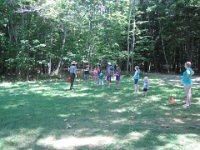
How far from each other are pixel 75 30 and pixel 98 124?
61.1 feet

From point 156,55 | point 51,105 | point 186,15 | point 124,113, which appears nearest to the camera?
point 124,113

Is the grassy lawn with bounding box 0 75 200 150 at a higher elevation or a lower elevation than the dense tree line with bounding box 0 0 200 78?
lower

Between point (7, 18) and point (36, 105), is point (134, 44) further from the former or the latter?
point (36, 105)

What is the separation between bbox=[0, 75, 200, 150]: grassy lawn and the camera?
557cm

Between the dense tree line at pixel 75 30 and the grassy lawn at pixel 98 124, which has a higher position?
the dense tree line at pixel 75 30

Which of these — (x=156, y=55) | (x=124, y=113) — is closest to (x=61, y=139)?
(x=124, y=113)

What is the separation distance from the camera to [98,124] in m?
7.17

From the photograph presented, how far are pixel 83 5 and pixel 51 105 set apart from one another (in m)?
15.8

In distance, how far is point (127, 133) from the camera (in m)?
6.24

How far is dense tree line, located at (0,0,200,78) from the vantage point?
75.0 ft

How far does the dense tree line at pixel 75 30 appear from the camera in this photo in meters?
22.9

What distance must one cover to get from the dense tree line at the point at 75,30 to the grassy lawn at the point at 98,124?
13186mm

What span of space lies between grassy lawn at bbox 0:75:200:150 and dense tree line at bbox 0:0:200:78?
13.2 m

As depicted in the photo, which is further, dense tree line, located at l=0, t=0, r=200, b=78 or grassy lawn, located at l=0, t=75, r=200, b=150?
dense tree line, located at l=0, t=0, r=200, b=78
